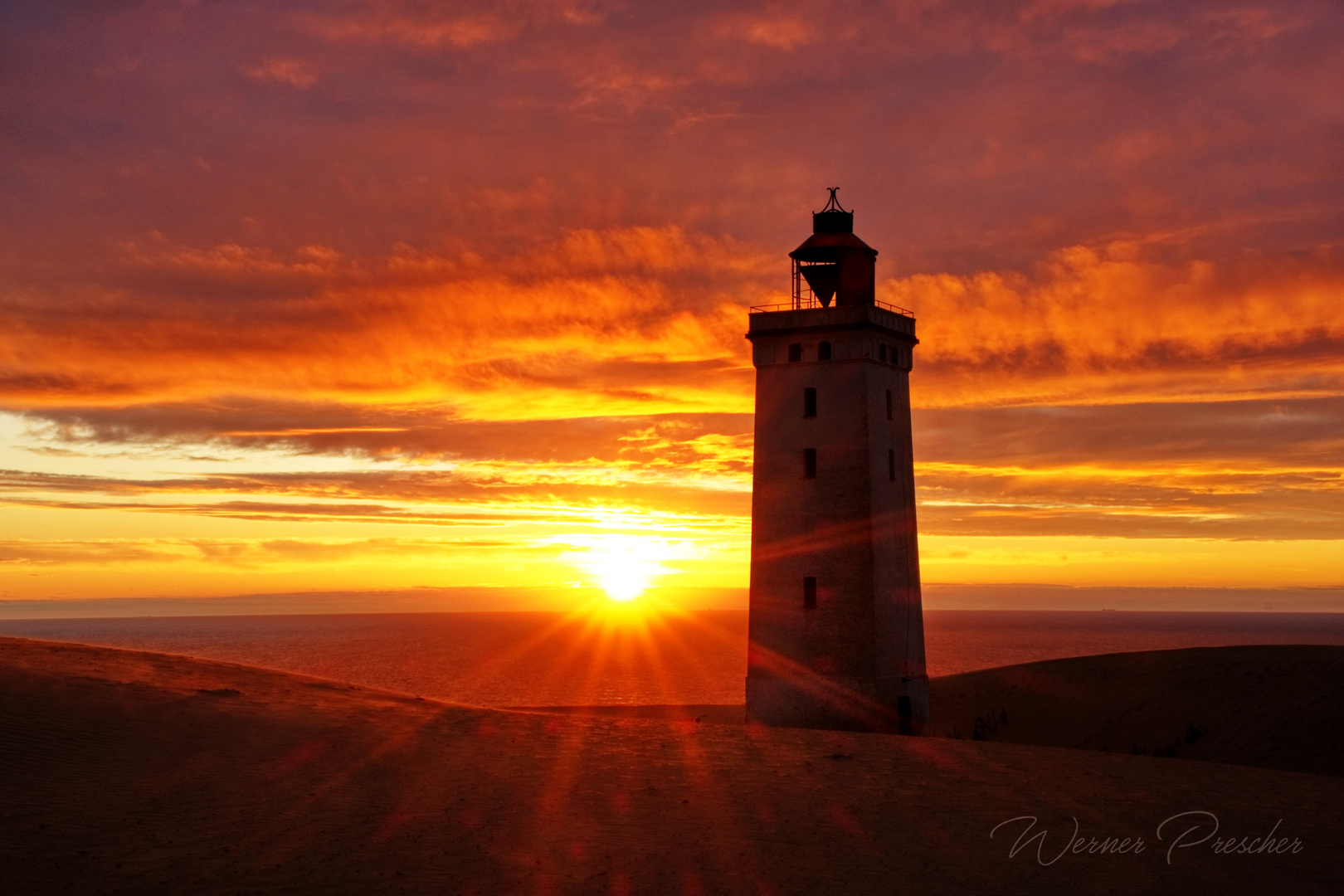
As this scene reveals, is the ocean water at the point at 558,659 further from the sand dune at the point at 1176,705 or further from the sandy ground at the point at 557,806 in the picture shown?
the sand dune at the point at 1176,705

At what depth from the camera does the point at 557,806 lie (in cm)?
1866

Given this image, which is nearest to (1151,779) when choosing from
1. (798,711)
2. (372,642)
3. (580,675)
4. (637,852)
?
(798,711)

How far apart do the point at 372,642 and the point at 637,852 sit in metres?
163

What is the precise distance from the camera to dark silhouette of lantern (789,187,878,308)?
3272cm

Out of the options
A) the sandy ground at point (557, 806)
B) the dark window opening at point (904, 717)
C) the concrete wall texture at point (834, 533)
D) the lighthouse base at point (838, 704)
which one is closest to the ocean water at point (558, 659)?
the lighthouse base at point (838, 704)

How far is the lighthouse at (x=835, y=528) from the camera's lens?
98.7 feet
